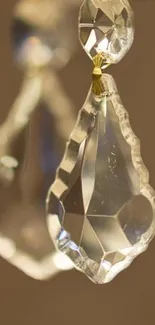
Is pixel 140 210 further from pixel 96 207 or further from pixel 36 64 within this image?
pixel 36 64

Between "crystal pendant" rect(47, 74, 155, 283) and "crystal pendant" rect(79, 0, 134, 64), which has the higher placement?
"crystal pendant" rect(79, 0, 134, 64)

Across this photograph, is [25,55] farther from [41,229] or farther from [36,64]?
[41,229]

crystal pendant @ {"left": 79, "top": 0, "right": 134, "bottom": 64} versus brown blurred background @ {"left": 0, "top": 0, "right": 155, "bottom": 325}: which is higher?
crystal pendant @ {"left": 79, "top": 0, "right": 134, "bottom": 64}

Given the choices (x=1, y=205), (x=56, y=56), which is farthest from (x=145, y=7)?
(x=1, y=205)

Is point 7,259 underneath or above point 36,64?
underneath

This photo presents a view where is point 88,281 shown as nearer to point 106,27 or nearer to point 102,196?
point 102,196
